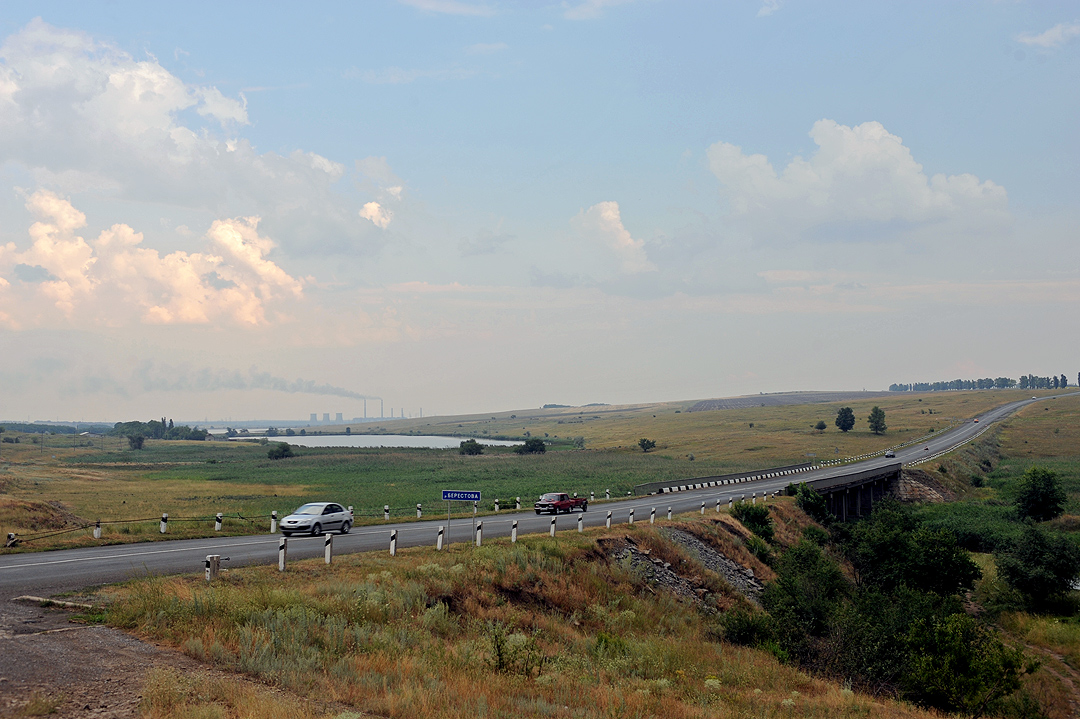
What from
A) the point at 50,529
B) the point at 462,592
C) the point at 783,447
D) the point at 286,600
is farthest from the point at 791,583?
the point at 783,447

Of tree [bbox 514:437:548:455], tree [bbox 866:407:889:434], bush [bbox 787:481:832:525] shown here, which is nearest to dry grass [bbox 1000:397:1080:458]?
tree [bbox 866:407:889:434]

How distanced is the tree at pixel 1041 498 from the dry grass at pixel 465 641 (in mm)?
46082

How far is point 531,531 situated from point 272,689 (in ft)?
71.4

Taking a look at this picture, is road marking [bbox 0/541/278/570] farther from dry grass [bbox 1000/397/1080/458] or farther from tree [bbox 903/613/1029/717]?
dry grass [bbox 1000/397/1080/458]

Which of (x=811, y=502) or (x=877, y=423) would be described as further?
(x=877, y=423)

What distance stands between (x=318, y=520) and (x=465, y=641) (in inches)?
652

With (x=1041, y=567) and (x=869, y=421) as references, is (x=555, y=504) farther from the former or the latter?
(x=869, y=421)

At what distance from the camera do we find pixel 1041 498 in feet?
184

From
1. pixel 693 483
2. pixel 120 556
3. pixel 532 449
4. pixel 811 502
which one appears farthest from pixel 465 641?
pixel 532 449

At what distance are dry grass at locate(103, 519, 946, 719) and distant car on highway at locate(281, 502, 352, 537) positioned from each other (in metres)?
8.46

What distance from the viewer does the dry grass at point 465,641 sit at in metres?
12.0

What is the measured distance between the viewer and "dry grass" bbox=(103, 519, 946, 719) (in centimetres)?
1204

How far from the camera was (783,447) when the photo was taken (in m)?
120

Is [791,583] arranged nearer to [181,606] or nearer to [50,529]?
[181,606]
